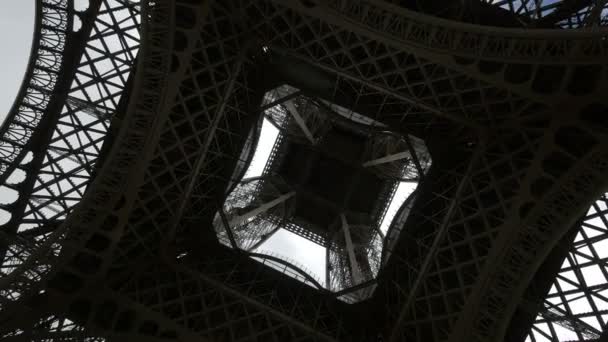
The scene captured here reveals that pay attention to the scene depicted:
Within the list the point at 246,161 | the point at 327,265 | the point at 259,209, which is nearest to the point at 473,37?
the point at 246,161

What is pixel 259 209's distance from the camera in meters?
23.5

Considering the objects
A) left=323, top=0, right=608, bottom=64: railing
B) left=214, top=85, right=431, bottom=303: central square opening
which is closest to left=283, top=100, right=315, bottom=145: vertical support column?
left=214, top=85, right=431, bottom=303: central square opening

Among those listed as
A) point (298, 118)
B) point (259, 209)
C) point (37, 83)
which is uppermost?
point (298, 118)

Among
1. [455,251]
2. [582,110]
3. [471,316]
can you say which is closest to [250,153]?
[455,251]

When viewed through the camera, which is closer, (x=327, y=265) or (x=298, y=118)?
(x=298, y=118)

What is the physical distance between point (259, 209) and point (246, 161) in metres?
4.96

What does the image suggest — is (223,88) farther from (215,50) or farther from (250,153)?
(250,153)

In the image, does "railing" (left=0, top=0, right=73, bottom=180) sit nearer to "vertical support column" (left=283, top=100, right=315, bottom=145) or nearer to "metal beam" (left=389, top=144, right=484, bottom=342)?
"vertical support column" (left=283, top=100, right=315, bottom=145)

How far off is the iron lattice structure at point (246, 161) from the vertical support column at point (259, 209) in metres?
3.43

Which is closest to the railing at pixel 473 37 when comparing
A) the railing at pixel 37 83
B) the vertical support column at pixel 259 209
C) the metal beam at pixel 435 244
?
the metal beam at pixel 435 244

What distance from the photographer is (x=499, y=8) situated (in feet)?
47.9

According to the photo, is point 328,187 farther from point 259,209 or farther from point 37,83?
point 37,83

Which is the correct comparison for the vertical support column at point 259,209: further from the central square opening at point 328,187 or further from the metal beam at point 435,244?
the metal beam at point 435,244

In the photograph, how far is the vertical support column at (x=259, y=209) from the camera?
2239 cm
